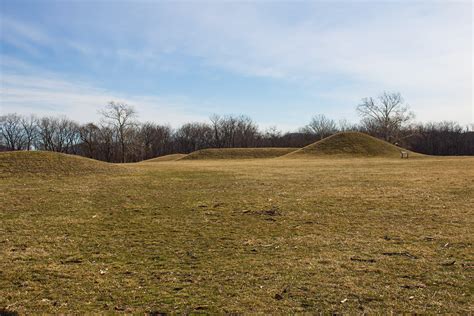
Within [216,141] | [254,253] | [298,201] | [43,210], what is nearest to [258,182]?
[298,201]

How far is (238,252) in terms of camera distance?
25.8 ft

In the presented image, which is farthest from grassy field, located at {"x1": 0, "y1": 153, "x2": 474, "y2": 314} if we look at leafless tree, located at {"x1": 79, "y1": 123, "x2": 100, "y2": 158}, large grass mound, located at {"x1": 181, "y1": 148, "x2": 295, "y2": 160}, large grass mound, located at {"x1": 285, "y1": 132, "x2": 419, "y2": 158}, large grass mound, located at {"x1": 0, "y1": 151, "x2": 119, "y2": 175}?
leafless tree, located at {"x1": 79, "y1": 123, "x2": 100, "y2": 158}

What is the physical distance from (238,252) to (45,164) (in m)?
20.4

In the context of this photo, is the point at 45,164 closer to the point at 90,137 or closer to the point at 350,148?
the point at 350,148

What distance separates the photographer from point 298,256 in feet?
24.9

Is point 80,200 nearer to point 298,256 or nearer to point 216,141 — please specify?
point 298,256

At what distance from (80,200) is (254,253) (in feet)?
31.4

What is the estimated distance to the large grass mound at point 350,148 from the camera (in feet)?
182

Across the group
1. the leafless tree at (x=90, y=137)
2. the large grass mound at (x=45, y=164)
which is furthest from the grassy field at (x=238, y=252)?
the leafless tree at (x=90, y=137)

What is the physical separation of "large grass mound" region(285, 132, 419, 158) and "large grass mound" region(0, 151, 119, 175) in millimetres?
37394

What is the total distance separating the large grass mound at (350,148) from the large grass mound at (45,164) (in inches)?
1472

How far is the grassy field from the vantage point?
5.45 meters

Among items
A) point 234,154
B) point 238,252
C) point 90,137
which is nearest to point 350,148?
point 234,154

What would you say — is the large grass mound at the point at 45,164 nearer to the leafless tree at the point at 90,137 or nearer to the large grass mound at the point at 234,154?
the large grass mound at the point at 234,154
